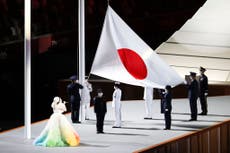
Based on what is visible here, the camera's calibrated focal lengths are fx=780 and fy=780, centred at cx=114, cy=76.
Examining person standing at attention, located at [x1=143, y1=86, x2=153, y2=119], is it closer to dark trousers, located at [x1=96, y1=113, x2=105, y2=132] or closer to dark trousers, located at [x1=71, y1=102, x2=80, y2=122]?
dark trousers, located at [x1=71, y1=102, x2=80, y2=122]

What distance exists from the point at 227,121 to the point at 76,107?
348 cm

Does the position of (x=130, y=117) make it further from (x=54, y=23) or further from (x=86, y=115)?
(x=54, y=23)

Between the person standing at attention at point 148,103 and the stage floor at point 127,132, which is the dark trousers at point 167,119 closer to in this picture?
the stage floor at point 127,132

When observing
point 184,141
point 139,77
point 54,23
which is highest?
point 54,23

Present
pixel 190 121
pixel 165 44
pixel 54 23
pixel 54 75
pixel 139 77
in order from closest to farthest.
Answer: pixel 139 77, pixel 190 121, pixel 54 75, pixel 54 23, pixel 165 44

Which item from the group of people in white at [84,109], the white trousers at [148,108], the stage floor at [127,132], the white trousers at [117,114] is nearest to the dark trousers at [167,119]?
the group of people in white at [84,109]

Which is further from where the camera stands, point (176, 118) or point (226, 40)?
point (226, 40)

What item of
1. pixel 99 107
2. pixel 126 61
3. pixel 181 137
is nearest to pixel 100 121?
pixel 99 107

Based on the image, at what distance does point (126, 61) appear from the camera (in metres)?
17.0

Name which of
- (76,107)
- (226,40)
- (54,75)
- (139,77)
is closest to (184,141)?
(139,77)

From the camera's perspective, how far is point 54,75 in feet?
74.5

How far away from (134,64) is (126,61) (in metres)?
0.19

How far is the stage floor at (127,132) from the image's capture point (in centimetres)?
1471

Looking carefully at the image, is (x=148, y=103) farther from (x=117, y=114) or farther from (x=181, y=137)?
(x=181, y=137)
